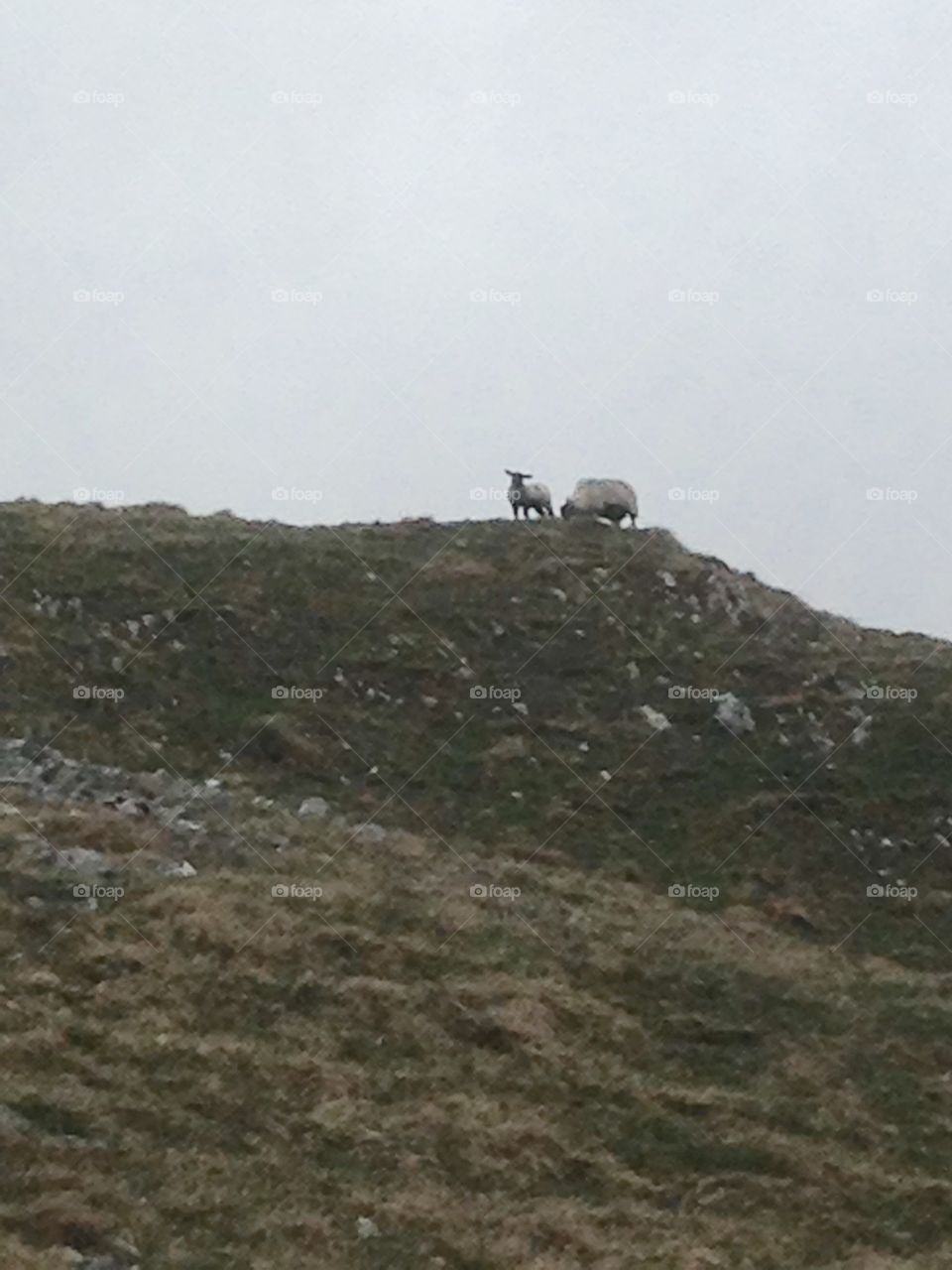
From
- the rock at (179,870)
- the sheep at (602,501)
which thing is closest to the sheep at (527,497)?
the sheep at (602,501)

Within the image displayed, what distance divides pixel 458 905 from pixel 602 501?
16918mm

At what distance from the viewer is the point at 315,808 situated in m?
24.8

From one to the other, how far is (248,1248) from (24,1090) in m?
3.74

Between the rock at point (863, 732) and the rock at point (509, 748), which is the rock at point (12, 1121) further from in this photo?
the rock at point (863, 732)

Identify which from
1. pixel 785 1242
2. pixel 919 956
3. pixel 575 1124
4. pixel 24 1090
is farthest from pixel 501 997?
pixel 919 956

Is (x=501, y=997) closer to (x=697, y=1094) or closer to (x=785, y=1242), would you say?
(x=697, y=1094)

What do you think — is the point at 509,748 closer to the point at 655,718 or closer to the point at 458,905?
the point at 655,718

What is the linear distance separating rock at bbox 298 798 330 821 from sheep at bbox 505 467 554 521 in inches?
545

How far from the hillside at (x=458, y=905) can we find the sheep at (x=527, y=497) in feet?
8.07

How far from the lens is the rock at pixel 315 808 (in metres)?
24.5

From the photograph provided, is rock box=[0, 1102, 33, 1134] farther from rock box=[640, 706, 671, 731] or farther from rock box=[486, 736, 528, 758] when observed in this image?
rock box=[640, 706, 671, 731]

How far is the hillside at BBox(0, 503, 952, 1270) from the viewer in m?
15.2

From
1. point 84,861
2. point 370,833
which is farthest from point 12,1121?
point 370,833

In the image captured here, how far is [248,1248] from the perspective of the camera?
1362cm
